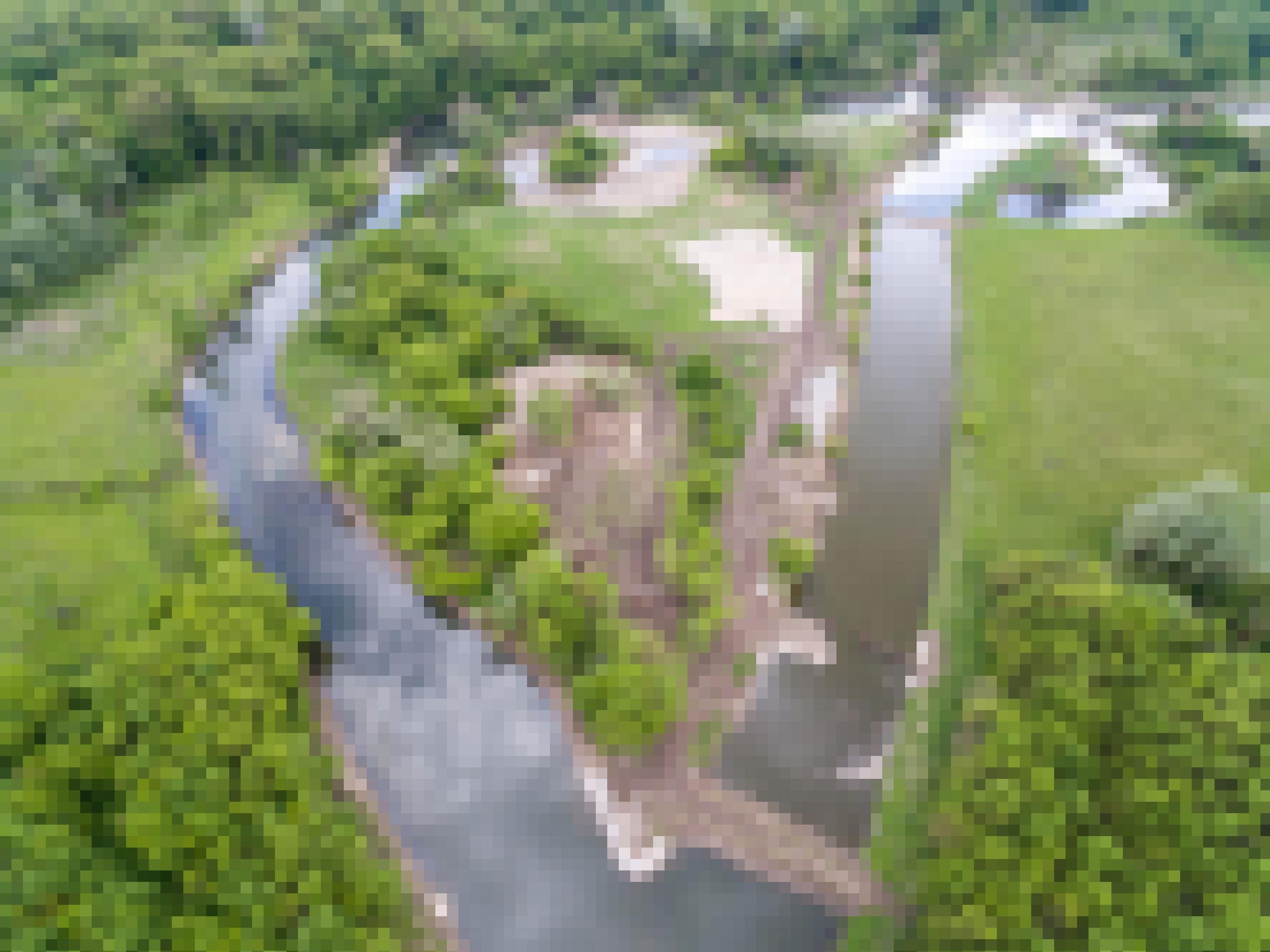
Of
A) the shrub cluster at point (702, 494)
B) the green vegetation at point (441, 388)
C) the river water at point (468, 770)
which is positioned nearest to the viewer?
the green vegetation at point (441, 388)

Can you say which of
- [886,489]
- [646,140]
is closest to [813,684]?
[886,489]

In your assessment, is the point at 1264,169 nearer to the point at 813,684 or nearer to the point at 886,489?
the point at 886,489

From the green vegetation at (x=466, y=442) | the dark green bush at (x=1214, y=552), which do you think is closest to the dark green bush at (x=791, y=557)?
the green vegetation at (x=466, y=442)

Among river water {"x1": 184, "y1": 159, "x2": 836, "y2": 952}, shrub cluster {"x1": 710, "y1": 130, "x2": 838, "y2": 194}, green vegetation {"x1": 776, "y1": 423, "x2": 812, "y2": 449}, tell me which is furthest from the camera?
shrub cluster {"x1": 710, "y1": 130, "x2": 838, "y2": 194}

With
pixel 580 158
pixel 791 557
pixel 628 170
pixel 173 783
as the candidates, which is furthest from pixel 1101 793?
pixel 580 158

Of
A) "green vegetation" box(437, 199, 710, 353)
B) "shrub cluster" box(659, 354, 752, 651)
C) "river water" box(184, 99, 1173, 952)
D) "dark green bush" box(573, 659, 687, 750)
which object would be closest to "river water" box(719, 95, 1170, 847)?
"river water" box(184, 99, 1173, 952)

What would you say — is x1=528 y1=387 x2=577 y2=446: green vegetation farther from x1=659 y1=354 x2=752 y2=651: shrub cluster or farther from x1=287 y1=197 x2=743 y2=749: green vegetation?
x1=659 y1=354 x2=752 y2=651: shrub cluster

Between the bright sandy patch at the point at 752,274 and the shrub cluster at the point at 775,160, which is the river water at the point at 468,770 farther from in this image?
the shrub cluster at the point at 775,160
